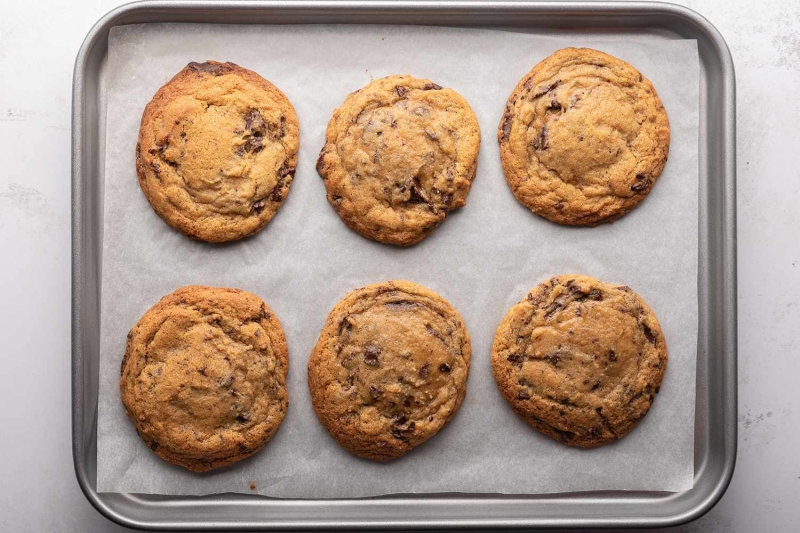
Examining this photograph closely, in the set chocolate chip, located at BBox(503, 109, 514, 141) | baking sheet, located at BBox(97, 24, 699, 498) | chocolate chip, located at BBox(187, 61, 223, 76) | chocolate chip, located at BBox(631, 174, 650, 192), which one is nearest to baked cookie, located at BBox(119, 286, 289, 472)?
baking sheet, located at BBox(97, 24, 699, 498)

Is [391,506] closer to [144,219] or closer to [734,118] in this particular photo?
[144,219]

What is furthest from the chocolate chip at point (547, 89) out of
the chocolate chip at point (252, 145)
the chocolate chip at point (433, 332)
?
the chocolate chip at point (252, 145)

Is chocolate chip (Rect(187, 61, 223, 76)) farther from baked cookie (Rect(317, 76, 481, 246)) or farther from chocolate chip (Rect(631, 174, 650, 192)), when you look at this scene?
chocolate chip (Rect(631, 174, 650, 192))

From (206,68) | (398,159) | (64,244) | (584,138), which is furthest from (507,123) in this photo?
(64,244)

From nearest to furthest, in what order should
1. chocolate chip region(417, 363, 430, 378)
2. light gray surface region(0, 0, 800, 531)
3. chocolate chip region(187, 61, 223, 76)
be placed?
1. chocolate chip region(417, 363, 430, 378)
2. chocolate chip region(187, 61, 223, 76)
3. light gray surface region(0, 0, 800, 531)

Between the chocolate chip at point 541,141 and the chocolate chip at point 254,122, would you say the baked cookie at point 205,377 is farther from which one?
the chocolate chip at point 541,141

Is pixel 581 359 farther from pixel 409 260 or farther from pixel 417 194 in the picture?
pixel 417 194
